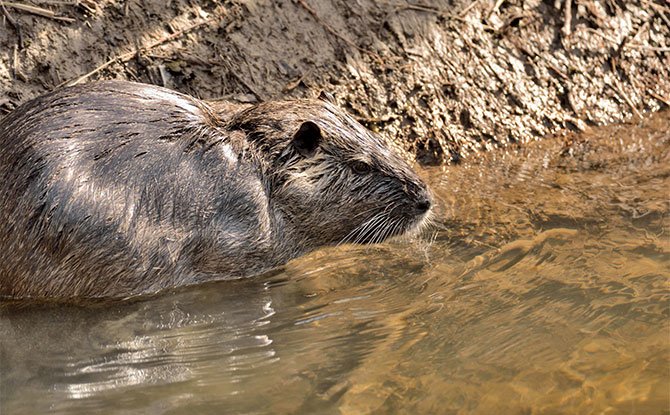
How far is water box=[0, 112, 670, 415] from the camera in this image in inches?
111

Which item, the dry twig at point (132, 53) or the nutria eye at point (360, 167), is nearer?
the nutria eye at point (360, 167)

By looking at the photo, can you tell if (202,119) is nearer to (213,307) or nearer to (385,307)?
(213,307)

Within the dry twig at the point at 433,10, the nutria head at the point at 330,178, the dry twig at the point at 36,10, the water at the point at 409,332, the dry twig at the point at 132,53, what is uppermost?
the dry twig at the point at 36,10

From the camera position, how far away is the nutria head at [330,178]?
4.07 meters

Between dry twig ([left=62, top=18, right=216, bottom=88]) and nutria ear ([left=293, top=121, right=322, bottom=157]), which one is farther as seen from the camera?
dry twig ([left=62, top=18, right=216, bottom=88])

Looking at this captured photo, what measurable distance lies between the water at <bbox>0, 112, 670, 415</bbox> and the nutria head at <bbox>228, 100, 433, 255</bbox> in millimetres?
252

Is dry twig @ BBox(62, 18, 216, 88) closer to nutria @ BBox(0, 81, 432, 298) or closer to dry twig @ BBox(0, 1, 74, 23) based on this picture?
dry twig @ BBox(0, 1, 74, 23)

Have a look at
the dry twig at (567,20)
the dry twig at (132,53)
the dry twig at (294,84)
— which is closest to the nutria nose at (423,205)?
the dry twig at (294,84)

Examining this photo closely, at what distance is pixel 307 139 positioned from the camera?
13.3ft

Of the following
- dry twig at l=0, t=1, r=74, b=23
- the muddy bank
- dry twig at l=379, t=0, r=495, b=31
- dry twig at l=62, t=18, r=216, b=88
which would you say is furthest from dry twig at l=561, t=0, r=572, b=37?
dry twig at l=0, t=1, r=74, b=23

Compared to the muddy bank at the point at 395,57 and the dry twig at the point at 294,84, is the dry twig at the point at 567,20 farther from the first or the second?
the dry twig at the point at 294,84

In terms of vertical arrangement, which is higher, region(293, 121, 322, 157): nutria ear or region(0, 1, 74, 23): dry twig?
region(0, 1, 74, 23): dry twig

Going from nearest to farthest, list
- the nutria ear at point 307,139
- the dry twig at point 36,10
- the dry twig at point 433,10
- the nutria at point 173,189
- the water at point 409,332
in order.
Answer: the water at point 409,332 < the nutria at point 173,189 < the nutria ear at point 307,139 < the dry twig at point 36,10 < the dry twig at point 433,10

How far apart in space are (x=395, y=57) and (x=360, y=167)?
2311mm
